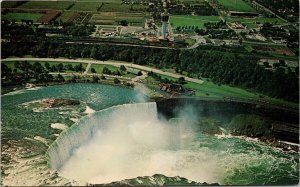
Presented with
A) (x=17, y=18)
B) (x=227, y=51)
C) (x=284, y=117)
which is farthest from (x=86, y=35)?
(x=284, y=117)

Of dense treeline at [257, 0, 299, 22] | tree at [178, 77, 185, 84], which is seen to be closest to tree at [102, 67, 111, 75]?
tree at [178, 77, 185, 84]

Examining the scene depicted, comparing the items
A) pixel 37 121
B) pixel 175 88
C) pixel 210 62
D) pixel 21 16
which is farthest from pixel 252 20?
pixel 37 121

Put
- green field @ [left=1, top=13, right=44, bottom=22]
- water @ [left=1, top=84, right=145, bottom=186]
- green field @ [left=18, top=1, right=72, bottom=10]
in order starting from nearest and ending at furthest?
1. water @ [left=1, top=84, right=145, bottom=186]
2. green field @ [left=1, top=13, right=44, bottom=22]
3. green field @ [left=18, top=1, right=72, bottom=10]

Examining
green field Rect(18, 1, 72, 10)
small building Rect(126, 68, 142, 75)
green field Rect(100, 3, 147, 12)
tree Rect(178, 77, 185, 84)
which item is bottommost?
tree Rect(178, 77, 185, 84)

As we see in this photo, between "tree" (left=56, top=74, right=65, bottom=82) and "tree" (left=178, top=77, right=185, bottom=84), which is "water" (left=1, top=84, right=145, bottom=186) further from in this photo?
"tree" (left=178, top=77, right=185, bottom=84)

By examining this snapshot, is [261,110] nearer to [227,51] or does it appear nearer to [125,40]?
[227,51]

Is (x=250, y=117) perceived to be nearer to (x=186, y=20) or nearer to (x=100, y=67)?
(x=186, y=20)
